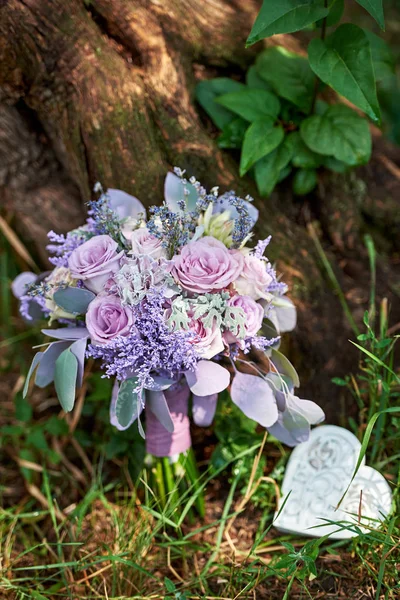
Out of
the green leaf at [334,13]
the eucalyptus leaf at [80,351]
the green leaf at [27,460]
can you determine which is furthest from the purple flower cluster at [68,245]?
the green leaf at [334,13]

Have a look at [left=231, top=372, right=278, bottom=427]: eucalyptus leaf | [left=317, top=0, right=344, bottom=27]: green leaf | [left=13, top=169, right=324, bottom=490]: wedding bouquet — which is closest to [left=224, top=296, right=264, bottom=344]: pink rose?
[left=13, top=169, right=324, bottom=490]: wedding bouquet

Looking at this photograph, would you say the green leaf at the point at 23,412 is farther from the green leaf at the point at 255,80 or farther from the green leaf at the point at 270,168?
the green leaf at the point at 255,80

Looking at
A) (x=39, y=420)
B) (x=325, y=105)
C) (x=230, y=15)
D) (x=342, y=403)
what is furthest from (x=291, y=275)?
(x=39, y=420)

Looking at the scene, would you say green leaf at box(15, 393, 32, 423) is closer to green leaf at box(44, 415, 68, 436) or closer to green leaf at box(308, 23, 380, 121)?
green leaf at box(44, 415, 68, 436)

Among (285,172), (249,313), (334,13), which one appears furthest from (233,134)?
(249,313)

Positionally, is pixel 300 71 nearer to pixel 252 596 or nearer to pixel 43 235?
pixel 43 235

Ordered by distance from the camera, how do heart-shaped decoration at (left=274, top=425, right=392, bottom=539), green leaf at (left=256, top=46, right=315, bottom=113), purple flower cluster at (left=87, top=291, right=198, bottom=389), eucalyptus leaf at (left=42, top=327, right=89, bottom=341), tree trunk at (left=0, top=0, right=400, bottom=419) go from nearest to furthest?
purple flower cluster at (left=87, top=291, right=198, bottom=389), eucalyptus leaf at (left=42, top=327, right=89, bottom=341), heart-shaped decoration at (left=274, top=425, right=392, bottom=539), tree trunk at (left=0, top=0, right=400, bottom=419), green leaf at (left=256, top=46, right=315, bottom=113)
